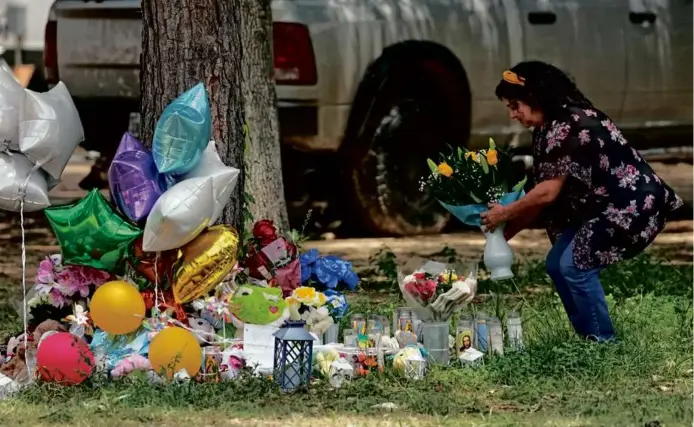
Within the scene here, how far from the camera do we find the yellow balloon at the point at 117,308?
615 centimetres

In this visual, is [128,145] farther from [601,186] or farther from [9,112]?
[601,186]

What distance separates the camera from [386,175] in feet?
34.5

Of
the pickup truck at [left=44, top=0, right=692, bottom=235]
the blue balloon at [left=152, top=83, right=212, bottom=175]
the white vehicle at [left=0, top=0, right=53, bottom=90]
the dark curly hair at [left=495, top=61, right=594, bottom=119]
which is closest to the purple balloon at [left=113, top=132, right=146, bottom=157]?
the blue balloon at [left=152, top=83, right=212, bottom=175]

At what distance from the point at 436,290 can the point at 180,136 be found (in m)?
1.32

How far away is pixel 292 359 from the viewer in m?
6.07

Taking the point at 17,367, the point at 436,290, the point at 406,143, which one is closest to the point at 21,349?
the point at 17,367

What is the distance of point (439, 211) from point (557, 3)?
1784 mm

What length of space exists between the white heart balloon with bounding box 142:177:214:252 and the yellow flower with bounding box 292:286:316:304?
0.61 metres

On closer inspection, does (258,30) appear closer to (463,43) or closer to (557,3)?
(463,43)

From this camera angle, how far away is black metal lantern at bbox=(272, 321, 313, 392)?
19.8 feet

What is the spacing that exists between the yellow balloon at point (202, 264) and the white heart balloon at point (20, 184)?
679 millimetres

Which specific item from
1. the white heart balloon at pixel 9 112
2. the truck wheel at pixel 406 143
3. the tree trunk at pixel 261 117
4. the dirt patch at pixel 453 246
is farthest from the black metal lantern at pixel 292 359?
the truck wheel at pixel 406 143

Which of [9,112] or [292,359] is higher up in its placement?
[9,112]

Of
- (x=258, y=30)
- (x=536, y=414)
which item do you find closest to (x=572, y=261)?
(x=536, y=414)
